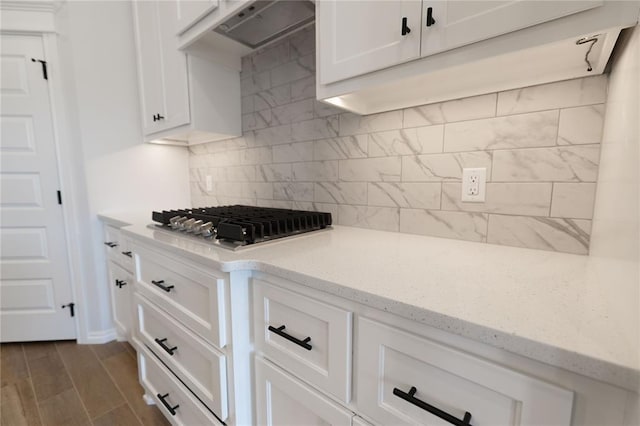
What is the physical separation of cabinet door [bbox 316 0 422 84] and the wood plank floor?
1.77m

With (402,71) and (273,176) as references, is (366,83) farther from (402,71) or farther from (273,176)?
(273,176)

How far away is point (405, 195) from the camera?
116 cm

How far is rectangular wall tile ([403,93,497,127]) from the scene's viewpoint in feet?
3.14

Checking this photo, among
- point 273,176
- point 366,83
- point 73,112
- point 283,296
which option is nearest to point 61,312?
point 73,112

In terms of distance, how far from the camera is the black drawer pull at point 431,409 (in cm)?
49

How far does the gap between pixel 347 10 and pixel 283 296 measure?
2.86ft

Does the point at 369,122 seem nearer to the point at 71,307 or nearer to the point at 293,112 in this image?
the point at 293,112

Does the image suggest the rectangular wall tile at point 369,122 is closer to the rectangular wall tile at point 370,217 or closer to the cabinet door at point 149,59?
the rectangular wall tile at point 370,217

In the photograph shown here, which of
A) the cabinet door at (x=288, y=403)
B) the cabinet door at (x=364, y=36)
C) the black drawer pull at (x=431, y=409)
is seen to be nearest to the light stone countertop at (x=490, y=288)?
the black drawer pull at (x=431, y=409)

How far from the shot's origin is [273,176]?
5.56 feet

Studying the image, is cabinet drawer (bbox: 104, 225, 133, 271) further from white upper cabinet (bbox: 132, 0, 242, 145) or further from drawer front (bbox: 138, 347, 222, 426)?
white upper cabinet (bbox: 132, 0, 242, 145)

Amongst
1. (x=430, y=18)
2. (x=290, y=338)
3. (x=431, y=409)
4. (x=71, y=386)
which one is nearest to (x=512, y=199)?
(x=430, y=18)

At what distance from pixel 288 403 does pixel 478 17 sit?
1090 mm

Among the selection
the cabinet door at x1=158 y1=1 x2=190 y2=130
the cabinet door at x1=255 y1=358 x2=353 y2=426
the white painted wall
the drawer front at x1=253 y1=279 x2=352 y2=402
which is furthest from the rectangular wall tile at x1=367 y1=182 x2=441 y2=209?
the white painted wall
